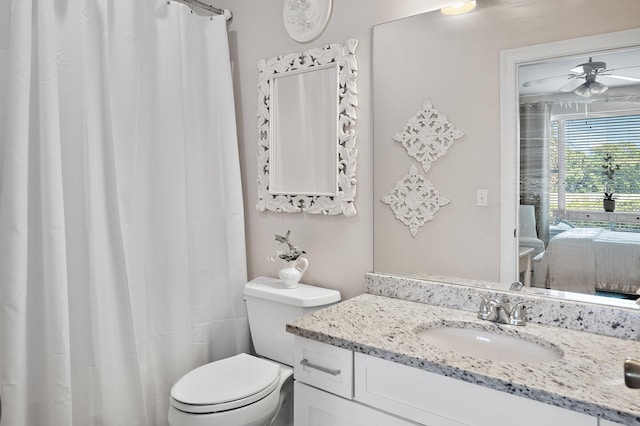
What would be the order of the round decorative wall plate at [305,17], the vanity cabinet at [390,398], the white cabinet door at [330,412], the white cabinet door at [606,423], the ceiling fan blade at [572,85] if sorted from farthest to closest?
the round decorative wall plate at [305,17]
the ceiling fan blade at [572,85]
the white cabinet door at [330,412]
the vanity cabinet at [390,398]
the white cabinet door at [606,423]

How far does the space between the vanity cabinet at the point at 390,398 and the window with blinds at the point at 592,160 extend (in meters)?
0.68

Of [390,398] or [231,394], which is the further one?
[231,394]

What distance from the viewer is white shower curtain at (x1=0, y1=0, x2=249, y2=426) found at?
4.93 feet

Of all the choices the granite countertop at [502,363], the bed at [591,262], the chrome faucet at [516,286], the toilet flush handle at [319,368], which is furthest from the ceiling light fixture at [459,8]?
the toilet flush handle at [319,368]

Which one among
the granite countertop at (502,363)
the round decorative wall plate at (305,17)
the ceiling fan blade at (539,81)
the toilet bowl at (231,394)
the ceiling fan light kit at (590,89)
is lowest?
the toilet bowl at (231,394)

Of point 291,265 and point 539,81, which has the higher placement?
point 539,81

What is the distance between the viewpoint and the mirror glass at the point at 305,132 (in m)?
1.93

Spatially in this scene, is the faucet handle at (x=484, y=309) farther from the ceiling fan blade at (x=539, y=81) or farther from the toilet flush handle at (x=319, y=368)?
the ceiling fan blade at (x=539, y=81)

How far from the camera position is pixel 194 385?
164 centimetres

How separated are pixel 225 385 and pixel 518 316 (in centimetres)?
107

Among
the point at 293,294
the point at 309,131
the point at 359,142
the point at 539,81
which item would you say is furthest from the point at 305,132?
the point at 539,81

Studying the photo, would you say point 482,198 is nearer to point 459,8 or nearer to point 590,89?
point 590,89

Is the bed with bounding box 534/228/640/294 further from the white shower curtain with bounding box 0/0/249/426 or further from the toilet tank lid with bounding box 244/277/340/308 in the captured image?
the white shower curtain with bounding box 0/0/249/426

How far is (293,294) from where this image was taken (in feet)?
6.19
